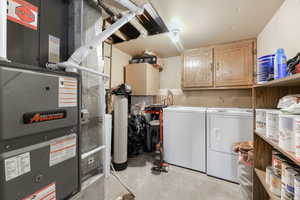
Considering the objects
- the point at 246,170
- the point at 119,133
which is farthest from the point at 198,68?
the point at 119,133

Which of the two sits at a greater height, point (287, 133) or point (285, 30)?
point (285, 30)

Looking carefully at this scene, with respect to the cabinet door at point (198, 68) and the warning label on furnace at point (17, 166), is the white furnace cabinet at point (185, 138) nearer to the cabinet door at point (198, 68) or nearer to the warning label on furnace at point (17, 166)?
the cabinet door at point (198, 68)

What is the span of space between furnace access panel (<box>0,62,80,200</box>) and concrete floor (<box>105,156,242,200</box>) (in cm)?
127

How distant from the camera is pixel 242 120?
6.10ft

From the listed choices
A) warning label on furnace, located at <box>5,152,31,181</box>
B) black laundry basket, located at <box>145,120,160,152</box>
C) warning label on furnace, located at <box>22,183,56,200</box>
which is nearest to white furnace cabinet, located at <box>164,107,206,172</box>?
black laundry basket, located at <box>145,120,160,152</box>

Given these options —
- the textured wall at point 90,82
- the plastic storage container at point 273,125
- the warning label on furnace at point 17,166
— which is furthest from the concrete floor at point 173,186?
the warning label on furnace at point 17,166

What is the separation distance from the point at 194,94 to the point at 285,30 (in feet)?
5.88

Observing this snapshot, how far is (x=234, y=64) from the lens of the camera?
7.72ft

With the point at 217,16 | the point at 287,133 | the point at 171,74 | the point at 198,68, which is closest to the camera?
the point at 287,133

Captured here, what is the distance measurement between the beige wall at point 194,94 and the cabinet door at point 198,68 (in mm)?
363

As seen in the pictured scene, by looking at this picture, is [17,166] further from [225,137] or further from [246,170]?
[225,137]

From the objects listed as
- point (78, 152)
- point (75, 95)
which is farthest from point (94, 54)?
point (78, 152)

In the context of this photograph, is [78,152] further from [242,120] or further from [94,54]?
[242,120]

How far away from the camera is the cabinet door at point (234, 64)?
225cm
